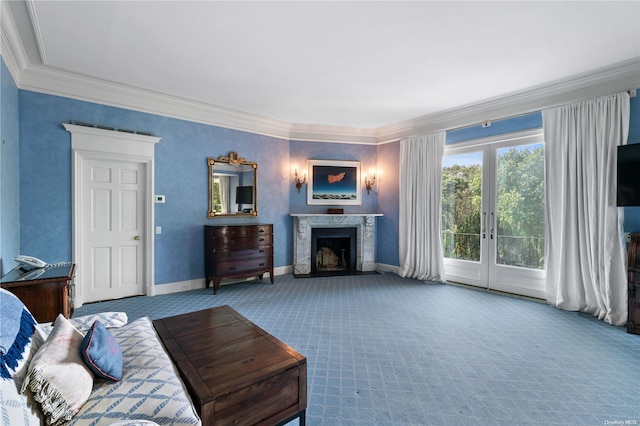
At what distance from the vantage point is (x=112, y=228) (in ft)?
14.0

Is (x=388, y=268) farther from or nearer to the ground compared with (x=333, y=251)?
nearer to the ground

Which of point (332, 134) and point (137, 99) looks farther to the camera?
point (332, 134)

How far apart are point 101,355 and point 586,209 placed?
502cm

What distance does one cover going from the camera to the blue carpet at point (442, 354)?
6.64 feet

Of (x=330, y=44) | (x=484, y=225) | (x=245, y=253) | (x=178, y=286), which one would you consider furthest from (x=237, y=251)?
(x=484, y=225)

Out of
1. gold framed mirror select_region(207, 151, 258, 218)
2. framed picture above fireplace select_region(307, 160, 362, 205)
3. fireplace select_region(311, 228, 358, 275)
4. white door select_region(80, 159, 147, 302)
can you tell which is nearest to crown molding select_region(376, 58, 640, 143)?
framed picture above fireplace select_region(307, 160, 362, 205)

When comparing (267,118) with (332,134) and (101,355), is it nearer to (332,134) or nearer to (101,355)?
(332,134)

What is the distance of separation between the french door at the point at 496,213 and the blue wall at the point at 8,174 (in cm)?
589

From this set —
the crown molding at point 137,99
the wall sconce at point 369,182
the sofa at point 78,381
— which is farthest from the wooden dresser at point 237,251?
the sofa at point 78,381

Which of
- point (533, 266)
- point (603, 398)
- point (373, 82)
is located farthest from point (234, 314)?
point (533, 266)

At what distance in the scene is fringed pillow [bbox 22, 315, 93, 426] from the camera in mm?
1178

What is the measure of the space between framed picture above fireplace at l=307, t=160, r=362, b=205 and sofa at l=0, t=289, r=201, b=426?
4754mm

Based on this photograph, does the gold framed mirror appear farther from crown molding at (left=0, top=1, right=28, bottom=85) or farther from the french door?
the french door

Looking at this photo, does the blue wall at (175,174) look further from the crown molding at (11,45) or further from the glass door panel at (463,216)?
the glass door panel at (463,216)
